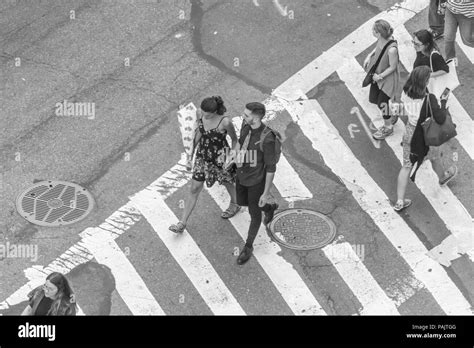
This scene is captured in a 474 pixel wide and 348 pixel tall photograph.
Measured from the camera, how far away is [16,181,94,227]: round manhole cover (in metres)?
14.0

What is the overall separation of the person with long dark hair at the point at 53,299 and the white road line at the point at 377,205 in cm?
446

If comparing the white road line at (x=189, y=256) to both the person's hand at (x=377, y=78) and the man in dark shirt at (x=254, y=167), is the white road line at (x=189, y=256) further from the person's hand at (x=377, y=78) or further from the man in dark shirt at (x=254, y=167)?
the person's hand at (x=377, y=78)

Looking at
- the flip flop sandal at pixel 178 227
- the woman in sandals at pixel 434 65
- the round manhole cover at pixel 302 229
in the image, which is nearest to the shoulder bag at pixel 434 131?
the woman in sandals at pixel 434 65

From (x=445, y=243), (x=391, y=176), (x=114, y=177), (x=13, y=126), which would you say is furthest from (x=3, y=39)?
(x=445, y=243)

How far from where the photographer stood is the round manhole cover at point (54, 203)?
1397 centimetres

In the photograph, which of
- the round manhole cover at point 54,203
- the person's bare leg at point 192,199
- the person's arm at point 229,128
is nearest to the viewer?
the person's arm at point 229,128

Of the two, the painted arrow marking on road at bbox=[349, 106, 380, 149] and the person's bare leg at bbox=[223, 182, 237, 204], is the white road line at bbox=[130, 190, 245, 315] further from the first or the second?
the painted arrow marking on road at bbox=[349, 106, 380, 149]

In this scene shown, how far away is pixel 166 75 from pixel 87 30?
1669 mm

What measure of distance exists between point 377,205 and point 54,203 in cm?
417

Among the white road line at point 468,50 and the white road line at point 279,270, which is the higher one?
the white road line at point 468,50

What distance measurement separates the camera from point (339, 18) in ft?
55.6

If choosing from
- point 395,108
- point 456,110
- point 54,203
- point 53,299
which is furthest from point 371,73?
Result: point 53,299

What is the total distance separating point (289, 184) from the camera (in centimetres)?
1447

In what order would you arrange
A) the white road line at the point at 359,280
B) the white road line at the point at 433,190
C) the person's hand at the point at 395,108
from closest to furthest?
the white road line at the point at 359,280, the white road line at the point at 433,190, the person's hand at the point at 395,108
